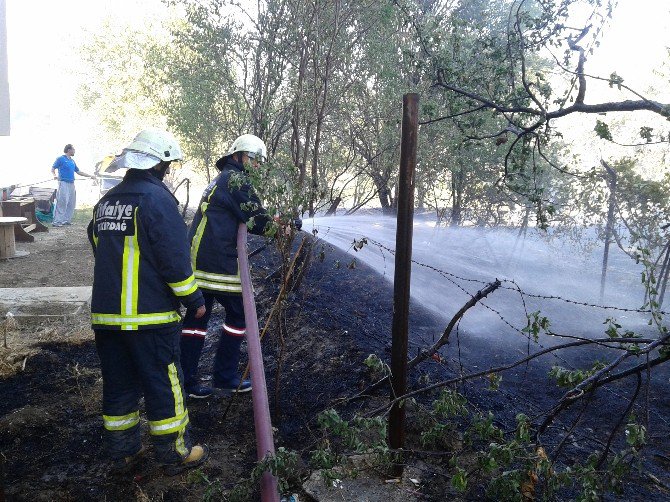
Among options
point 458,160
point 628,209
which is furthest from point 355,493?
point 458,160

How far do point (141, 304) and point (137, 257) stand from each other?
254 mm

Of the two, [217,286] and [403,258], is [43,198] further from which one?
[403,258]

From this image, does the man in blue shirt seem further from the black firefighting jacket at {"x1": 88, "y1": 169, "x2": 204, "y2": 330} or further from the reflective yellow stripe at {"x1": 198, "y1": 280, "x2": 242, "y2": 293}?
the black firefighting jacket at {"x1": 88, "y1": 169, "x2": 204, "y2": 330}

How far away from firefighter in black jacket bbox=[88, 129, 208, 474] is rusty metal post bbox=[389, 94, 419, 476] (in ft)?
3.97

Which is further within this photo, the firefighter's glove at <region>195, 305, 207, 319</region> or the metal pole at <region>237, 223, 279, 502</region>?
the firefighter's glove at <region>195, 305, 207, 319</region>

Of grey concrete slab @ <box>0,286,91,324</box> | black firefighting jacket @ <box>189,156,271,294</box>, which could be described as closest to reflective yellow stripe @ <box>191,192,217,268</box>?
black firefighting jacket @ <box>189,156,271,294</box>

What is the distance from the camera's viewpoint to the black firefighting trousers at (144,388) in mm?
3061

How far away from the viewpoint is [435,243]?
948 cm

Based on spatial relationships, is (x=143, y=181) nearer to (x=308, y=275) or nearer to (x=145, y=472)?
(x=145, y=472)

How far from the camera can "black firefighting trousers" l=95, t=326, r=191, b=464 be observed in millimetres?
3061

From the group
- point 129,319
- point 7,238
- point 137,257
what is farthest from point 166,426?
point 7,238

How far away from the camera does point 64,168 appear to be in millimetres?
13352

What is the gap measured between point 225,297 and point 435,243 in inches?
235

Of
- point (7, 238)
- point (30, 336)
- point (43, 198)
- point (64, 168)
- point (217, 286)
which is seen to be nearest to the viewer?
point (217, 286)
